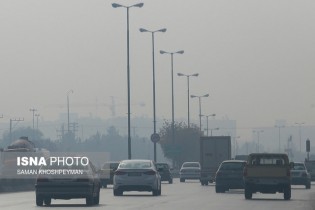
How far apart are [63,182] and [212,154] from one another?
34.9 metres

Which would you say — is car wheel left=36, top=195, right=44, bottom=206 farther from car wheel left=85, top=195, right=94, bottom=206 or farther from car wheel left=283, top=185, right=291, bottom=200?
car wheel left=283, top=185, right=291, bottom=200

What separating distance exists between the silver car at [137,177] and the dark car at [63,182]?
930cm

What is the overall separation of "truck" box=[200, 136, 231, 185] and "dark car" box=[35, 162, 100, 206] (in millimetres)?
33443

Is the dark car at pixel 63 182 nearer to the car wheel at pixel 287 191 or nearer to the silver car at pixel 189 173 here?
the car wheel at pixel 287 191

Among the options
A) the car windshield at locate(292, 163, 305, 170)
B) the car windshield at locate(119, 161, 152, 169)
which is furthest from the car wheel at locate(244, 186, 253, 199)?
the car windshield at locate(292, 163, 305, 170)

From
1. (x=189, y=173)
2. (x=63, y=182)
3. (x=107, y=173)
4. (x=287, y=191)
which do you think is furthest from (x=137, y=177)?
(x=189, y=173)

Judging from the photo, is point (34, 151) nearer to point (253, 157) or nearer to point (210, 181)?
point (210, 181)

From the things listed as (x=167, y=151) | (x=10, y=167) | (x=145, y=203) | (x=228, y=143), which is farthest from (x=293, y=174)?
(x=167, y=151)

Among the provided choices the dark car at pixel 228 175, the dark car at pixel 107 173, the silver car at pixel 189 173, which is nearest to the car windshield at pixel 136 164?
the dark car at pixel 228 175

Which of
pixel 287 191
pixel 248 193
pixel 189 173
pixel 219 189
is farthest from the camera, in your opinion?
pixel 189 173

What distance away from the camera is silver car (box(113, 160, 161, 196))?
49250 mm

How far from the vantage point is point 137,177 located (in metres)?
49.2

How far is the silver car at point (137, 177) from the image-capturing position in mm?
49250

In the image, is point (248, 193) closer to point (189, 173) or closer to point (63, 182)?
point (63, 182)
